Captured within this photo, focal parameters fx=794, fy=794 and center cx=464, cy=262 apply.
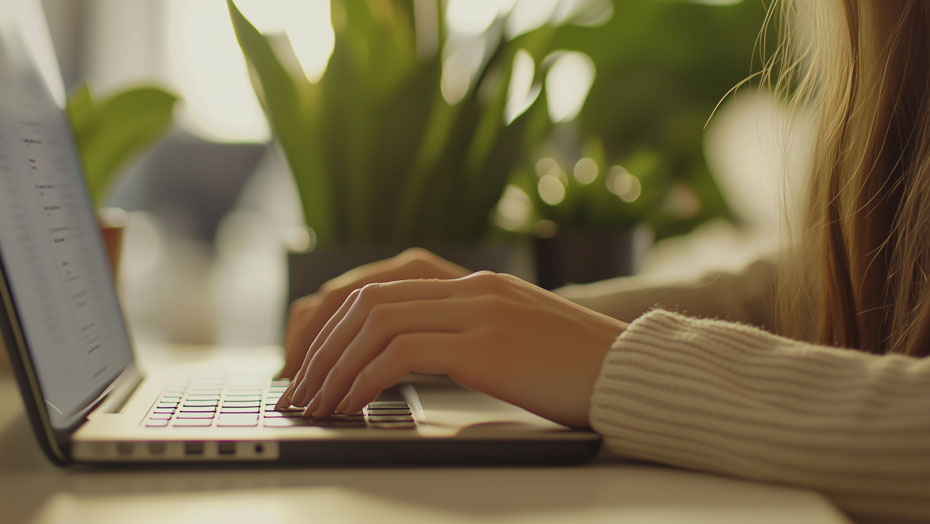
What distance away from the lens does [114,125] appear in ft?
2.43

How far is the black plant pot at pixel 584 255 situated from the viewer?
31.4 inches

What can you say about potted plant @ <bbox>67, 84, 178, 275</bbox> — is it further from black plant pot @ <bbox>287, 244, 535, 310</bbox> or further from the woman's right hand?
the woman's right hand

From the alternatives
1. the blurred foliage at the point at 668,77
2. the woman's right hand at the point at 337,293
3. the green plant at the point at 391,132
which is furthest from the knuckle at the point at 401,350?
the blurred foliage at the point at 668,77

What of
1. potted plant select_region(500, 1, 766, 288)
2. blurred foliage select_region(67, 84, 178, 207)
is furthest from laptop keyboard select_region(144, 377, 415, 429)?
potted plant select_region(500, 1, 766, 288)

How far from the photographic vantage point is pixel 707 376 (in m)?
0.35

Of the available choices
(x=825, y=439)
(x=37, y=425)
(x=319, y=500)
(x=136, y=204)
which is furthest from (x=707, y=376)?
(x=136, y=204)

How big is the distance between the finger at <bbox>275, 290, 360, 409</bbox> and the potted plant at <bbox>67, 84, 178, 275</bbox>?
378mm

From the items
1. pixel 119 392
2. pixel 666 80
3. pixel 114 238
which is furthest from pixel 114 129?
pixel 666 80

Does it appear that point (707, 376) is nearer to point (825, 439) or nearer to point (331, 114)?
point (825, 439)

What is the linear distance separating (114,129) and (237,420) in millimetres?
479

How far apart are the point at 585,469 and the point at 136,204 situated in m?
2.78

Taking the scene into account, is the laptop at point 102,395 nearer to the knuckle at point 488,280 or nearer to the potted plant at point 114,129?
the knuckle at point 488,280

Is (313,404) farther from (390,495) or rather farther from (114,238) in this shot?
(114,238)

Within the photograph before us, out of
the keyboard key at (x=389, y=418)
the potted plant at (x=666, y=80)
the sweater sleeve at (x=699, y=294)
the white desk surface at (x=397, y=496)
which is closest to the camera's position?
the white desk surface at (x=397, y=496)
